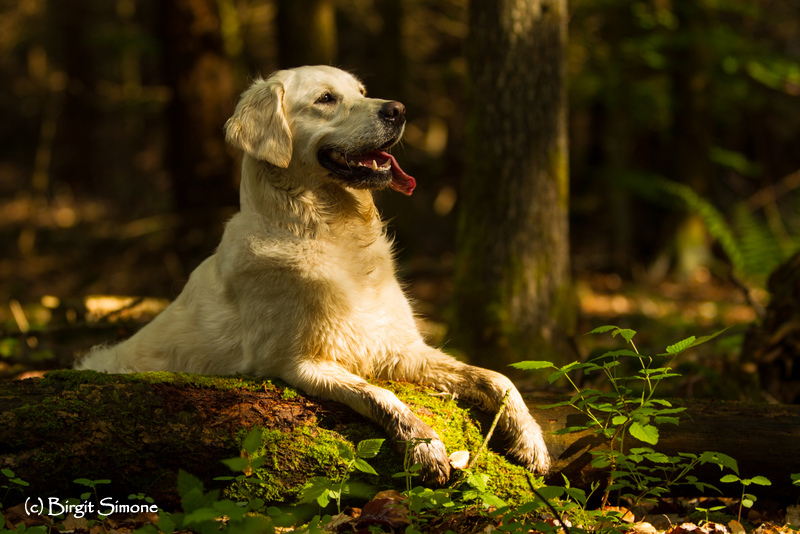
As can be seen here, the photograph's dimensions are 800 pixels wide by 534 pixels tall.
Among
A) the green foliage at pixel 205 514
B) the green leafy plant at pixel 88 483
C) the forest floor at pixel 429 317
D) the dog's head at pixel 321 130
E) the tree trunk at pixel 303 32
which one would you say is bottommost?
the forest floor at pixel 429 317

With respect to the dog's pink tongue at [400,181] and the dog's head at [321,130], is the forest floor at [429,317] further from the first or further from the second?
the dog's head at [321,130]

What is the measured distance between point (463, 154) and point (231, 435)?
3302 millimetres

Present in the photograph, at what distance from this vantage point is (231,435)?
2822 mm

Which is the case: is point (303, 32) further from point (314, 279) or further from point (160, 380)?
point (160, 380)

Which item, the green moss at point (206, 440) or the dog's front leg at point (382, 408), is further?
the dog's front leg at point (382, 408)

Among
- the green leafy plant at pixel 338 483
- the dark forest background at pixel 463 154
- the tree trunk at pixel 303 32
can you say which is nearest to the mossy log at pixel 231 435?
the green leafy plant at pixel 338 483

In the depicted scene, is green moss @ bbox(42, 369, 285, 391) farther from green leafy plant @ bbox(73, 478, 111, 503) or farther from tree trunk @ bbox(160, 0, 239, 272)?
tree trunk @ bbox(160, 0, 239, 272)

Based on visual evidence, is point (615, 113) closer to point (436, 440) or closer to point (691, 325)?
point (691, 325)

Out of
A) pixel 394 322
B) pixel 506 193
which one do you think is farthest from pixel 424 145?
pixel 394 322

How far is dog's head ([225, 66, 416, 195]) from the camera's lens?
135 inches

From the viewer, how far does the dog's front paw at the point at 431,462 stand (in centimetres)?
281

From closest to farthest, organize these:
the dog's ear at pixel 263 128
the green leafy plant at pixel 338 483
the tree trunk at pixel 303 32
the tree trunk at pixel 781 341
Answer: the green leafy plant at pixel 338 483, the dog's ear at pixel 263 128, the tree trunk at pixel 781 341, the tree trunk at pixel 303 32

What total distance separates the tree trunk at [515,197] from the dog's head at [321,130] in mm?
1695

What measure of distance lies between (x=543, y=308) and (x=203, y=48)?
5.93m
